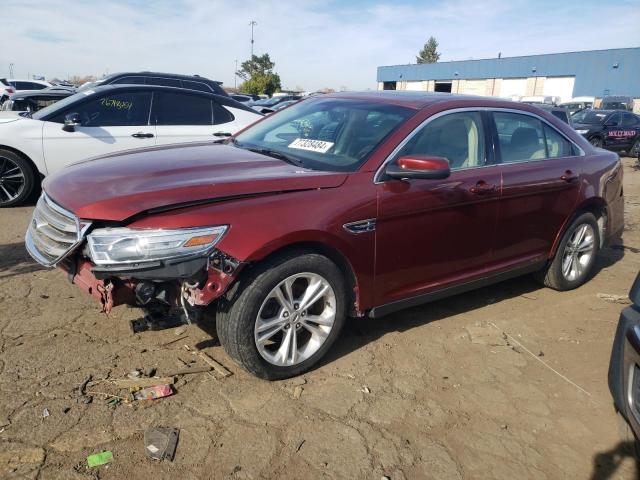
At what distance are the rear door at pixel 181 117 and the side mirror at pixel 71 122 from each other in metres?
0.94

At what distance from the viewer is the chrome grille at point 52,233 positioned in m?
2.83

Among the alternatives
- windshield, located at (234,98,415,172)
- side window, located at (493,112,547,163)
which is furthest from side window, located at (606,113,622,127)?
windshield, located at (234,98,415,172)

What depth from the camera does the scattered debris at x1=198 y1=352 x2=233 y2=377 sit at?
126 inches

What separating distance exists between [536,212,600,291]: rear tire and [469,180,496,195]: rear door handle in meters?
1.25

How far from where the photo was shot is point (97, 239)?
2.71m

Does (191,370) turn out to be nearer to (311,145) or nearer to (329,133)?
(311,145)

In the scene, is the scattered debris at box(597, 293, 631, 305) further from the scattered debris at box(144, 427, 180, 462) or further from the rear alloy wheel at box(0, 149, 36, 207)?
the rear alloy wheel at box(0, 149, 36, 207)

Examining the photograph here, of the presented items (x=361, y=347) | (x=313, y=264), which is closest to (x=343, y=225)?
(x=313, y=264)

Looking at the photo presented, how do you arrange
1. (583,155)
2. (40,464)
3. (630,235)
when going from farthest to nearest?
(630,235) < (583,155) < (40,464)

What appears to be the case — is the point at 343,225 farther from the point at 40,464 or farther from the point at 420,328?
the point at 40,464

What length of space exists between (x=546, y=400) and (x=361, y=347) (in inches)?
47.7

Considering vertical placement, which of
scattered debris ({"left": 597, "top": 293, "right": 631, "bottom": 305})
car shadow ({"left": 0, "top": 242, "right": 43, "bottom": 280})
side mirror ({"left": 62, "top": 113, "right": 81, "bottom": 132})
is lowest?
scattered debris ({"left": 597, "top": 293, "right": 631, "bottom": 305})

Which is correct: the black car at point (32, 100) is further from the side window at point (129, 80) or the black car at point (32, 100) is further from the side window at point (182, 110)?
the side window at point (182, 110)

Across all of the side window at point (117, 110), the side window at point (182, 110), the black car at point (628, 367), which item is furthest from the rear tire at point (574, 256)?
the side window at point (117, 110)
